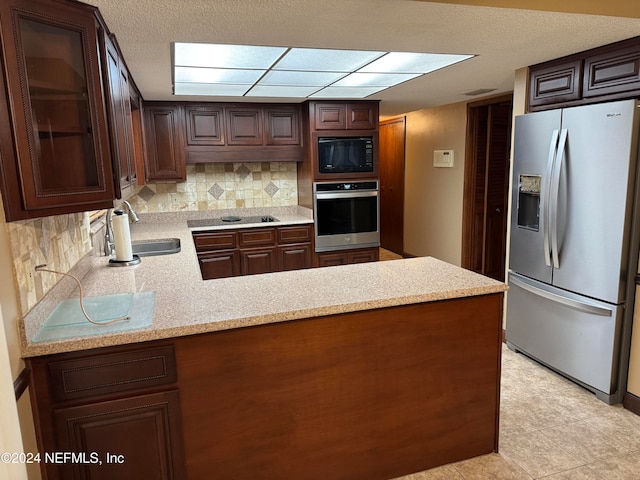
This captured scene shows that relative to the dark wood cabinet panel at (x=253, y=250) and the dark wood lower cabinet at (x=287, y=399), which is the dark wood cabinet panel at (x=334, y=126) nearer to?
the dark wood cabinet panel at (x=253, y=250)

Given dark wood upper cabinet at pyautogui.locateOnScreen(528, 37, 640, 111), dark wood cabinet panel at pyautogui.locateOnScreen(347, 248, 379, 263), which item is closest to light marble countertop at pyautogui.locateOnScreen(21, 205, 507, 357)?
dark wood upper cabinet at pyautogui.locateOnScreen(528, 37, 640, 111)

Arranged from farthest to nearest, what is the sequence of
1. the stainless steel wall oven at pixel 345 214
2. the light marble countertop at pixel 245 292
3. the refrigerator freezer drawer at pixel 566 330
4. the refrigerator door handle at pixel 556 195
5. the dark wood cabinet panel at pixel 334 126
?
the stainless steel wall oven at pixel 345 214 → the dark wood cabinet panel at pixel 334 126 → the refrigerator door handle at pixel 556 195 → the refrigerator freezer drawer at pixel 566 330 → the light marble countertop at pixel 245 292

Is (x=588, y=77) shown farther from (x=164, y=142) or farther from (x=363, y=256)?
(x=164, y=142)

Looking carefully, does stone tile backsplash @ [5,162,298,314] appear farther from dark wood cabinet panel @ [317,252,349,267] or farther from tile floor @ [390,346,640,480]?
tile floor @ [390,346,640,480]

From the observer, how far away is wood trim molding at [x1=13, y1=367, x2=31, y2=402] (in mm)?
1306

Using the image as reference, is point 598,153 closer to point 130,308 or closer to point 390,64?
point 390,64

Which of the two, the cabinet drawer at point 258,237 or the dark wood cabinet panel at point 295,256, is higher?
the cabinet drawer at point 258,237

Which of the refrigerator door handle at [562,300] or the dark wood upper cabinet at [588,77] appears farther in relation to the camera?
the refrigerator door handle at [562,300]

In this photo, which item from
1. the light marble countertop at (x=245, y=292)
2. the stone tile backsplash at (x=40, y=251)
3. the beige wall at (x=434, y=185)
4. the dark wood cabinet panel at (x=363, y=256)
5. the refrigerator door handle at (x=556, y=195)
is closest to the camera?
the stone tile backsplash at (x=40, y=251)

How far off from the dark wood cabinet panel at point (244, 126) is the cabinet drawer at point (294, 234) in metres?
0.96

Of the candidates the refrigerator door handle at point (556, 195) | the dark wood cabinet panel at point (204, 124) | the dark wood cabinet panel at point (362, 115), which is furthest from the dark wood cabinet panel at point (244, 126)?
the refrigerator door handle at point (556, 195)

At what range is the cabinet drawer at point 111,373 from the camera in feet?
4.82

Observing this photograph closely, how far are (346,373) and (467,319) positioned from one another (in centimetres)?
61

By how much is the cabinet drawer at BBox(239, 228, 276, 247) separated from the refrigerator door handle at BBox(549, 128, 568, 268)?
252 cm
